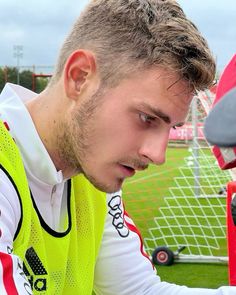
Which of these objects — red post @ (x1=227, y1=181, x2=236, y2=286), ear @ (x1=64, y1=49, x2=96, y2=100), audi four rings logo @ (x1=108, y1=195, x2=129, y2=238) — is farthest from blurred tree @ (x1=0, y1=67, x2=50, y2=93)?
ear @ (x1=64, y1=49, x2=96, y2=100)

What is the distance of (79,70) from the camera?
1.37m

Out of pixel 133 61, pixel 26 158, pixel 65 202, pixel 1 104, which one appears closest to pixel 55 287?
pixel 65 202

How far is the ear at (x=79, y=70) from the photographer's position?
1367 millimetres

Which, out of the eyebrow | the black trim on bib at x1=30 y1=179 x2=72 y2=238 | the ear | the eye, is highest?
the ear

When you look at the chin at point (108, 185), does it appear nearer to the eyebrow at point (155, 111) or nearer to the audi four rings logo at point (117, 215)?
the eyebrow at point (155, 111)

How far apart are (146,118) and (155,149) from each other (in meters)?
0.07

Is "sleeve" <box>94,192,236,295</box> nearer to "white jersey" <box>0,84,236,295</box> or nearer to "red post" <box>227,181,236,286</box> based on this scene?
"white jersey" <box>0,84,236,295</box>

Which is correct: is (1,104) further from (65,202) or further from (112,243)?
(112,243)

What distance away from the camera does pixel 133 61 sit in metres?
1.32

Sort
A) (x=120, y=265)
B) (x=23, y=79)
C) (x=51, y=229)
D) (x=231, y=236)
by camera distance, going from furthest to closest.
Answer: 1. (x=23, y=79)
2. (x=231, y=236)
3. (x=120, y=265)
4. (x=51, y=229)

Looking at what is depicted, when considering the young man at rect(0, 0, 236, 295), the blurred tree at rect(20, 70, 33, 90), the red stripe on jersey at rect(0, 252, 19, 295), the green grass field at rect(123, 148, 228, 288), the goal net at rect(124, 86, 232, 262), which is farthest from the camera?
the blurred tree at rect(20, 70, 33, 90)

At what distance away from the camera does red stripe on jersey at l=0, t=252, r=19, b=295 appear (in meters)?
1.09

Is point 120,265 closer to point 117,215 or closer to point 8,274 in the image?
point 117,215

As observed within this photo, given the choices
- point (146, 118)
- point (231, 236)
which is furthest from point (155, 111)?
point (231, 236)
